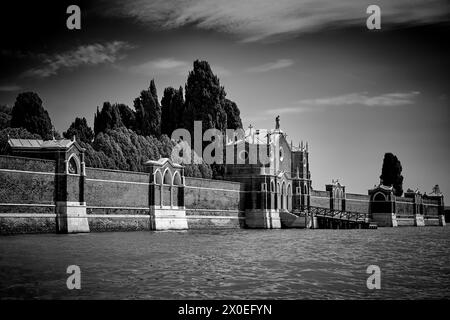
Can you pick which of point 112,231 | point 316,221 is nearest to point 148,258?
point 112,231

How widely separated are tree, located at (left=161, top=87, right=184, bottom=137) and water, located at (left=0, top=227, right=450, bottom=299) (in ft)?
125

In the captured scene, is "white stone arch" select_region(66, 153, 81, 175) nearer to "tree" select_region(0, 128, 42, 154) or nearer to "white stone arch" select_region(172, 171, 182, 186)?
"white stone arch" select_region(172, 171, 182, 186)

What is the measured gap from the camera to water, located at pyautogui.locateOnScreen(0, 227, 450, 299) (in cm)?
1407

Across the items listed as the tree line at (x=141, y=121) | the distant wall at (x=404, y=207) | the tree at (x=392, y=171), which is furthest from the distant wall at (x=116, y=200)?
the tree at (x=392, y=171)

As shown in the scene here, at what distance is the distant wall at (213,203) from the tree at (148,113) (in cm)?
1538

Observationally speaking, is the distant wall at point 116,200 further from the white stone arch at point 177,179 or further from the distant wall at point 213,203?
the distant wall at point 213,203

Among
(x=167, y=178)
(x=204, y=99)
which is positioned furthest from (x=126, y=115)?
(x=167, y=178)

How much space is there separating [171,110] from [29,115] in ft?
51.5

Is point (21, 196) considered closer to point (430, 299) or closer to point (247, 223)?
point (430, 299)

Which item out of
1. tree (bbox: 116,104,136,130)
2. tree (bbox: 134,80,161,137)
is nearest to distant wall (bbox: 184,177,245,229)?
tree (bbox: 134,80,161,137)

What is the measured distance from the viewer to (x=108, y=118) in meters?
63.6

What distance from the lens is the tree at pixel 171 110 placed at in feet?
211

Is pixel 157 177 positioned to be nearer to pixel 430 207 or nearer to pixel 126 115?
pixel 126 115
